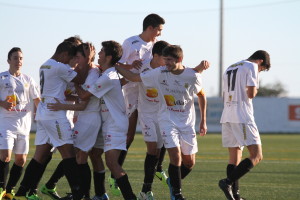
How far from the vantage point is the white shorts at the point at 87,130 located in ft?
31.1

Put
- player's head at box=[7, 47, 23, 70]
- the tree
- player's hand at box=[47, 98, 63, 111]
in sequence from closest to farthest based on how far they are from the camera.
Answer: player's hand at box=[47, 98, 63, 111]
player's head at box=[7, 47, 23, 70]
the tree

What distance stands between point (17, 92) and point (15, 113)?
32 centimetres

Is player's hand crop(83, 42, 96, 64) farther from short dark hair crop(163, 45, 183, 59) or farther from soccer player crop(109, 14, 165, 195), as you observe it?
A: soccer player crop(109, 14, 165, 195)

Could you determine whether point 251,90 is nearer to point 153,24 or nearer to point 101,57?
point 153,24

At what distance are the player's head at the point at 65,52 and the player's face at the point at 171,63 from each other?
125 cm

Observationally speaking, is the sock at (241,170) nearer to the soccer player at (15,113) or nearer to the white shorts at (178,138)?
the white shorts at (178,138)

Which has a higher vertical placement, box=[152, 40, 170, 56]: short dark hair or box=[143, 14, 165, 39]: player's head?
box=[143, 14, 165, 39]: player's head

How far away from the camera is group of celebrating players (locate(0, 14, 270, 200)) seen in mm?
9492

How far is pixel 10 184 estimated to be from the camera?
10484mm

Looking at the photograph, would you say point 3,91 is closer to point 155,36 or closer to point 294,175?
point 155,36

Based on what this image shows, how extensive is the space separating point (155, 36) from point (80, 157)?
242cm

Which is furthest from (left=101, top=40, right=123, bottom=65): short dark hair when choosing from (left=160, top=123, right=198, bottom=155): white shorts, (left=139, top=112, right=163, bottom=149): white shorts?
(left=139, top=112, right=163, bottom=149): white shorts

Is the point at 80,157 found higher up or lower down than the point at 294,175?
higher up

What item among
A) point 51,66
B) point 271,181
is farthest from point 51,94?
point 271,181
